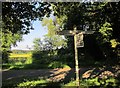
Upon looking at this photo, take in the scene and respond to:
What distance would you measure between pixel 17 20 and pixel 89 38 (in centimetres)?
1335

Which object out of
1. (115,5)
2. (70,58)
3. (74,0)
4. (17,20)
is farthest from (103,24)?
(70,58)

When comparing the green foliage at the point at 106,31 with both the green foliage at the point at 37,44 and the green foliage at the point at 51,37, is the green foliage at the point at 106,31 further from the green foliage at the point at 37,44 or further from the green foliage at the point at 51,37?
the green foliage at the point at 37,44

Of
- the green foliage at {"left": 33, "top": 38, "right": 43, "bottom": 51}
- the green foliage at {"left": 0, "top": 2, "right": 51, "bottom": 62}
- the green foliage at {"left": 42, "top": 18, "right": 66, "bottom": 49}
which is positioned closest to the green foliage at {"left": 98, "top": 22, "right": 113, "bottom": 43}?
the green foliage at {"left": 0, "top": 2, "right": 51, "bottom": 62}

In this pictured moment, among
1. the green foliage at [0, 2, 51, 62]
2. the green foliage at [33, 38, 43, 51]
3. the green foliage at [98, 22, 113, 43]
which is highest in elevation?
the green foliage at [0, 2, 51, 62]

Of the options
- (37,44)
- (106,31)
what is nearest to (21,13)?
(106,31)

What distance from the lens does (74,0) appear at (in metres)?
15.0

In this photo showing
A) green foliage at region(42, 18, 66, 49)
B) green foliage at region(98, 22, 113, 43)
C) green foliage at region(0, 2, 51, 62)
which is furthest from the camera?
green foliage at region(42, 18, 66, 49)

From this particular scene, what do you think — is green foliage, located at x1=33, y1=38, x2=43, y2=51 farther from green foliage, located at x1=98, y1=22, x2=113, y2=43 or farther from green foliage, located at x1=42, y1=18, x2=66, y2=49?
green foliage, located at x1=98, y1=22, x2=113, y2=43

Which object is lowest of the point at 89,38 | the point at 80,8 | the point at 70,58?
the point at 70,58

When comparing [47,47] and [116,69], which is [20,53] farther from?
[116,69]

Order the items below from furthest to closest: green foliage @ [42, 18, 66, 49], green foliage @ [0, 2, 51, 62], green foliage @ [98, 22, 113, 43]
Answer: green foliage @ [42, 18, 66, 49] → green foliage @ [98, 22, 113, 43] → green foliage @ [0, 2, 51, 62]

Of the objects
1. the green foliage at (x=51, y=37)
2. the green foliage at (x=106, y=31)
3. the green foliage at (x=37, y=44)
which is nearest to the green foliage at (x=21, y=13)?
the green foliage at (x=106, y=31)

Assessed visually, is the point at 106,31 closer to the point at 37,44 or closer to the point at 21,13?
the point at 21,13

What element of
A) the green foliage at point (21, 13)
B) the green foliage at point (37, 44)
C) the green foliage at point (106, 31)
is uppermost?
the green foliage at point (21, 13)
